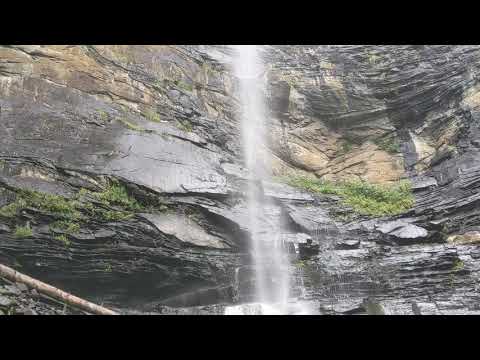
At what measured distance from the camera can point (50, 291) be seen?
957 centimetres

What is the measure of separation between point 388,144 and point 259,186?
495 centimetres

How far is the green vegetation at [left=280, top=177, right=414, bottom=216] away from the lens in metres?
13.9

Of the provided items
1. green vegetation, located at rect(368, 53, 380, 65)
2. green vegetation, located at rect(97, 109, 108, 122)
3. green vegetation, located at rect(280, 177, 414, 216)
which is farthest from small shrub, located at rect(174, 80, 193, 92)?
green vegetation, located at rect(368, 53, 380, 65)

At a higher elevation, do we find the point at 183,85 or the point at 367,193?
the point at 183,85

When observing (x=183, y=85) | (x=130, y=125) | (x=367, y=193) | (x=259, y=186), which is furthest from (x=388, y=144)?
(x=130, y=125)

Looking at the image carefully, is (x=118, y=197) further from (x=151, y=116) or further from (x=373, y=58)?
(x=373, y=58)

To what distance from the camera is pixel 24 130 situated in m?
11.4

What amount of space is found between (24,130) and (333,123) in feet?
31.4

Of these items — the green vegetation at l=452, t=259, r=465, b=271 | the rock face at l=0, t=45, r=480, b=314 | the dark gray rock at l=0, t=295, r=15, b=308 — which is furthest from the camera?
the green vegetation at l=452, t=259, r=465, b=271

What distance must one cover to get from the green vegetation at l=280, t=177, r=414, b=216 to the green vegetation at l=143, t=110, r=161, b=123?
13.2 ft

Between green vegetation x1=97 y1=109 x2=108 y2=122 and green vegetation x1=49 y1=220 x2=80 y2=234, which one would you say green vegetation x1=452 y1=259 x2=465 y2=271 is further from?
green vegetation x1=97 y1=109 x2=108 y2=122

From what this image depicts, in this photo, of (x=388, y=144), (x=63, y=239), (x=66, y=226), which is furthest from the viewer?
(x=388, y=144)

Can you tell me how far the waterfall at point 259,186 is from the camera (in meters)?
11.7

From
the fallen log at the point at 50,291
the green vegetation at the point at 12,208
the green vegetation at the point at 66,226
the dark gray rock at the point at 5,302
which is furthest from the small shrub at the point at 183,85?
the dark gray rock at the point at 5,302
